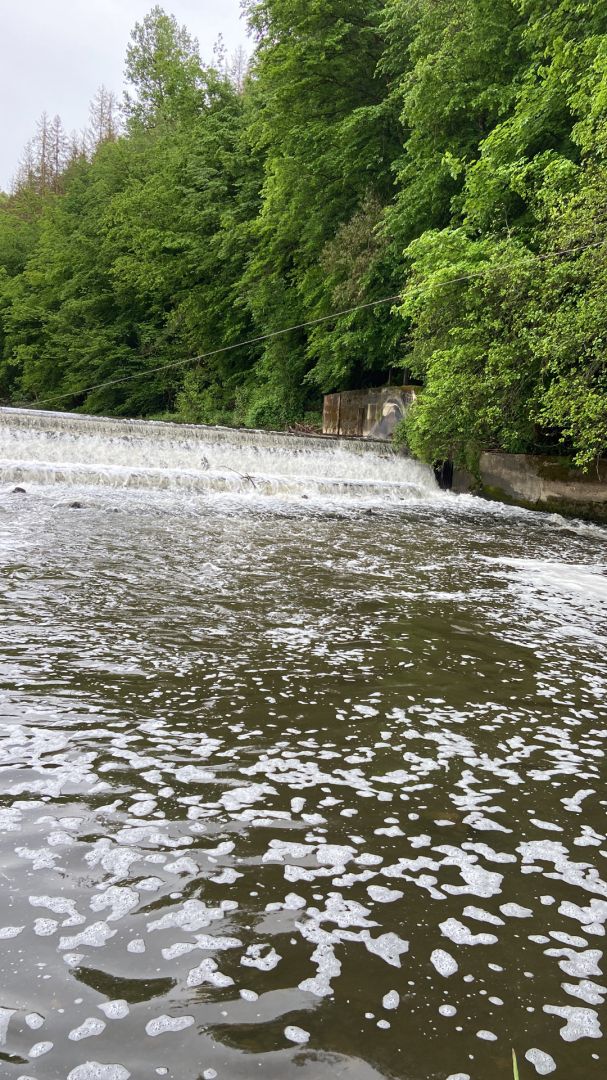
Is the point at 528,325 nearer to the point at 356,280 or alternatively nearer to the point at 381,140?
the point at 356,280

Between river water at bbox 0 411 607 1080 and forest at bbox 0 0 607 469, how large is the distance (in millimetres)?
7709

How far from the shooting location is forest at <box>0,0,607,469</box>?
11.6 meters

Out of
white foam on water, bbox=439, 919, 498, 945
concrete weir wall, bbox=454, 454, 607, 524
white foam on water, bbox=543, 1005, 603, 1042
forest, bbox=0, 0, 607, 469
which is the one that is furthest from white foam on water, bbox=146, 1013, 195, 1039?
concrete weir wall, bbox=454, 454, 607, 524

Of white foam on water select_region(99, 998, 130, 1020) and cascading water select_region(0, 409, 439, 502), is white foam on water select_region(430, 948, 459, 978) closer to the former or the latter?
white foam on water select_region(99, 998, 130, 1020)

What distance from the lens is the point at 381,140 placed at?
63.5ft

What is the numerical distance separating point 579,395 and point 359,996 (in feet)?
34.5

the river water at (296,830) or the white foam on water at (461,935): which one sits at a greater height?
the river water at (296,830)

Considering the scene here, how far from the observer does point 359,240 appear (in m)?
18.4

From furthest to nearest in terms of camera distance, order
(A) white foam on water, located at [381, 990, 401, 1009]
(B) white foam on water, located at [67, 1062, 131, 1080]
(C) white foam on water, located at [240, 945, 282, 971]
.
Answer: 1. (C) white foam on water, located at [240, 945, 282, 971]
2. (A) white foam on water, located at [381, 990, 401, 1009]
3. (B) white foam on water, located at [67, 1062, 131, 1080]

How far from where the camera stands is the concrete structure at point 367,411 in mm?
17781

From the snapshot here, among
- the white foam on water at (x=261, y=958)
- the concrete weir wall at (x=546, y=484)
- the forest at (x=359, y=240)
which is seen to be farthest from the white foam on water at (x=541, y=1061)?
the concrete weir wall at (x=546, y=484)

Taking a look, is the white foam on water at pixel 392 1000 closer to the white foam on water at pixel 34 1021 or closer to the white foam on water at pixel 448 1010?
the white foam on water at pixel 448 1010

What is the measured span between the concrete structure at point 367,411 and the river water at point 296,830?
1242cm

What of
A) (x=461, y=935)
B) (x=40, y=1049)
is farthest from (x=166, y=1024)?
(x=461, y=935)
